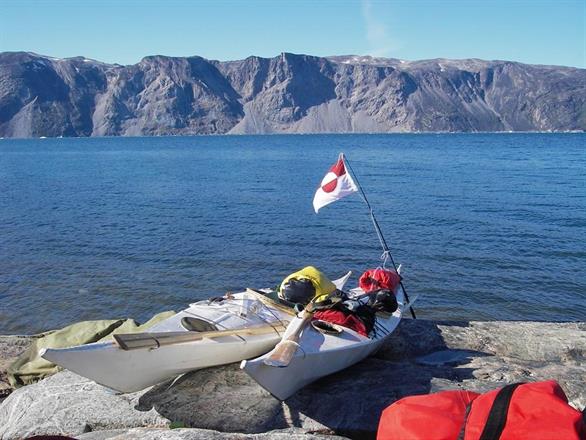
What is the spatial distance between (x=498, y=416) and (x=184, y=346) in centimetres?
513

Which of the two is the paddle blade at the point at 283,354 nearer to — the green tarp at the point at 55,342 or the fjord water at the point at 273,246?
the green tarp at the point at 55,342

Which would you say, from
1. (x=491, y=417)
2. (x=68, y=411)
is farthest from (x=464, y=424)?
(x=68, y=411)

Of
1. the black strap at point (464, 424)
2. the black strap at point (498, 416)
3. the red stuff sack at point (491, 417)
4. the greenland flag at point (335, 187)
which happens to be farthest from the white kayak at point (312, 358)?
the greenland flag at point (335, 187)

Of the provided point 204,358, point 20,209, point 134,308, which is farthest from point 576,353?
point 20,209

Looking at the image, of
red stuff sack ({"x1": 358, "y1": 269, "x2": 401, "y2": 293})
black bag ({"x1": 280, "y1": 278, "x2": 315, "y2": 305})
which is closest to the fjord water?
red stuff sack ({"x1": 358, "y1": 269, "x2": 401, "y2": 293})

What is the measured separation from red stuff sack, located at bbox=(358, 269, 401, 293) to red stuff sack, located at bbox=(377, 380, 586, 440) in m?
7.50

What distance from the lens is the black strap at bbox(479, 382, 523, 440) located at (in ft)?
13.0

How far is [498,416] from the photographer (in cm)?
409

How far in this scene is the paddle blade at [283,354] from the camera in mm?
7187

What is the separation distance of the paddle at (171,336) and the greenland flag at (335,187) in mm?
4860

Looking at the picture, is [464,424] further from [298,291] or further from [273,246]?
[273,246]

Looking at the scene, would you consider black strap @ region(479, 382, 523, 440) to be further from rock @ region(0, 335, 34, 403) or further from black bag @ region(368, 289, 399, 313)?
rock @ region(0, 335, 34, 403)

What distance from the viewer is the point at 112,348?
7492 mm

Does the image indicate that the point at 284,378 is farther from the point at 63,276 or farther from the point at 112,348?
the point at 63,276
